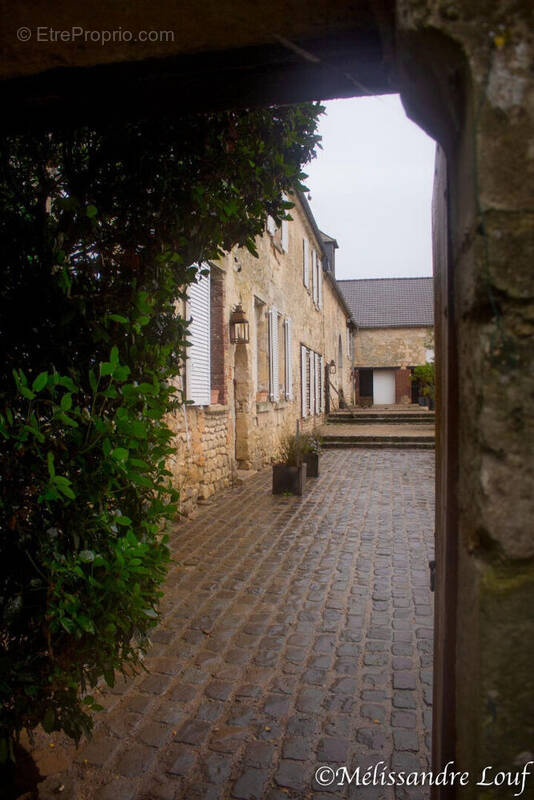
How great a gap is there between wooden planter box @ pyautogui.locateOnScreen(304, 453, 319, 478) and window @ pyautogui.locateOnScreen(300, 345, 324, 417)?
18.5 feet

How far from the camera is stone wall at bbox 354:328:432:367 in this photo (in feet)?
117

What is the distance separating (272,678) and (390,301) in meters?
36.8

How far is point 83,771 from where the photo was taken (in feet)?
7.84

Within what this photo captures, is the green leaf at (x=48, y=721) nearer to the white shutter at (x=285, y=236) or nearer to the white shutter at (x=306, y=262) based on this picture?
the white shutter at (x=285, y=236)

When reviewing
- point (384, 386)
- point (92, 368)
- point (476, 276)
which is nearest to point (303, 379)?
point (92, 368)

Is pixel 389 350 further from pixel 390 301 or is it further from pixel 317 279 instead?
pixel 317 279

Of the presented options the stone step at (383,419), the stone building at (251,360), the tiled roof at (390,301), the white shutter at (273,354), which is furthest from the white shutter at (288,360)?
the tiled roof at (390,301)

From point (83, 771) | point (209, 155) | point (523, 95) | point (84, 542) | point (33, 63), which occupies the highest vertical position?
point (209, 155)

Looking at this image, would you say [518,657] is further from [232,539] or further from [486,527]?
[232,539]

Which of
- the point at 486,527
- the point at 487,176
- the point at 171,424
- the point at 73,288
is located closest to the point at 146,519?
the point at 73,288

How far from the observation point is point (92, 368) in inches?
90.4

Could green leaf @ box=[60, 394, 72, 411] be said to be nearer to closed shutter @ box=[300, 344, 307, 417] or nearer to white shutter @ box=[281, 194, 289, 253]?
white shutter @ box=[281, 194, 289, 253]

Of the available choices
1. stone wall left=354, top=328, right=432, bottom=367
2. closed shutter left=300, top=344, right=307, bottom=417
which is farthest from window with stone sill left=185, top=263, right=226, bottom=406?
stone wall left=354, top=328, right=432, bottom=367

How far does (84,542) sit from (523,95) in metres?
1.80
